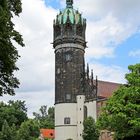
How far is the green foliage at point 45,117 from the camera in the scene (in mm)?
122481

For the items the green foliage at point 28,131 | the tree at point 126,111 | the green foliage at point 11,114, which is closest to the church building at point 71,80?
the green foliage at point 28,131

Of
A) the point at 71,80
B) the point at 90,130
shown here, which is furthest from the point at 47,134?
the point at 90,130

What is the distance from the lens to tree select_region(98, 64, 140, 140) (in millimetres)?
39562

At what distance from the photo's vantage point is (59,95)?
75938 millimetres

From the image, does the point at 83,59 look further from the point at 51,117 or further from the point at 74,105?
the point at 51,117

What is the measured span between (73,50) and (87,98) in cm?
833

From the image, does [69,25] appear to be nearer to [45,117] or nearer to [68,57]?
[68,57]

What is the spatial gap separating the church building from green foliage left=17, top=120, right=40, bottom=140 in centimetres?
1352

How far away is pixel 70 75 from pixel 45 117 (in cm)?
7065

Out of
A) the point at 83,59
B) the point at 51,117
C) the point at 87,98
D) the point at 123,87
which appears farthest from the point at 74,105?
the point at 51,117

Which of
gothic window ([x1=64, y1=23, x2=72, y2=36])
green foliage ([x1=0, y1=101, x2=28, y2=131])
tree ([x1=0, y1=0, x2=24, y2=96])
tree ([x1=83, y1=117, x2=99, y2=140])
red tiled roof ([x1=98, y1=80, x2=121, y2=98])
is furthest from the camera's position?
green foliage ([x1=0, y1=101, x2=28, y2=131])

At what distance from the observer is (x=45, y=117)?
145125 millimetres

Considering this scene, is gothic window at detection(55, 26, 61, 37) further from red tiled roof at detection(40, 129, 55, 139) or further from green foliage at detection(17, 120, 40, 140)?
red tiled roof at detection(40, 129, 55, 139)


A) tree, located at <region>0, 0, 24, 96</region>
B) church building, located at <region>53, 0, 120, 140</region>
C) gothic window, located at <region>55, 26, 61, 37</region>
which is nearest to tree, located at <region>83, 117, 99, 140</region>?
church building, located at <region>53, 0, 120, 140</region>
